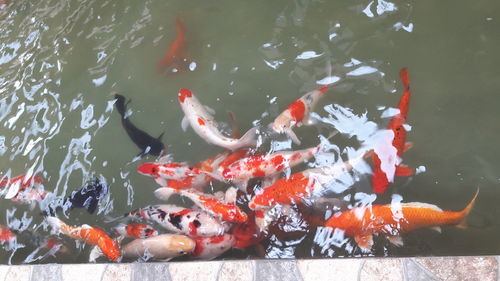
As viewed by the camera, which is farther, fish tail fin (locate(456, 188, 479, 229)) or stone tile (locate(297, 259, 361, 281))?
fish tail fin (locate(456, 188, 479, 229))

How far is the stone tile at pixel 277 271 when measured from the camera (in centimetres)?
262

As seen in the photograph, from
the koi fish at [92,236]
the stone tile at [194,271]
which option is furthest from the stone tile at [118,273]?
the koi fish at [92,236]

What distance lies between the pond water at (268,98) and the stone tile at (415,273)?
0.56m

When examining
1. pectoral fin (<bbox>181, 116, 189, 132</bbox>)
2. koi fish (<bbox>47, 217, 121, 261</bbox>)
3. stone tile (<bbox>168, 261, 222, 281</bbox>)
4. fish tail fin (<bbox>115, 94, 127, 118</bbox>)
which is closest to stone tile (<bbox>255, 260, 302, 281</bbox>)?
stone tile (<bbox>168, 261, 222, 281</bbox>)

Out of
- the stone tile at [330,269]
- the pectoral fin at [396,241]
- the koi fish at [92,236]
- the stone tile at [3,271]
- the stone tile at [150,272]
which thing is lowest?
the koi fish at [92,236]

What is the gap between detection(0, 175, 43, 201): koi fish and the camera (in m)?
4.16

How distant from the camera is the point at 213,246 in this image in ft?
10.8

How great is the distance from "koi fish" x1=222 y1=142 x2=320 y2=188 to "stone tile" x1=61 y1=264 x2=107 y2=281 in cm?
120

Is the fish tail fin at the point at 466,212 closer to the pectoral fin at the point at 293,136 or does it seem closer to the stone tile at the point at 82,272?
the pectoral fin at the point at 293,136

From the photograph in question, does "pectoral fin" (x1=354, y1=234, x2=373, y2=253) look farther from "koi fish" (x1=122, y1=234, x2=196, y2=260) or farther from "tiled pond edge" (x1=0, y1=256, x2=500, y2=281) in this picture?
"koi fish" (x1=122, y1=234, x2=196, y2=260)

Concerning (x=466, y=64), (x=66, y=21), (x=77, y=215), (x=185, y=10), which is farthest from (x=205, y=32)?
(x=466, y=64)

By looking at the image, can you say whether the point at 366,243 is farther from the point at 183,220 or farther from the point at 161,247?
the point at 161,247

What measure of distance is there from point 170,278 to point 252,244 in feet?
2.30

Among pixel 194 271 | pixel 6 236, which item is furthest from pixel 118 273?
pixel 6 236
